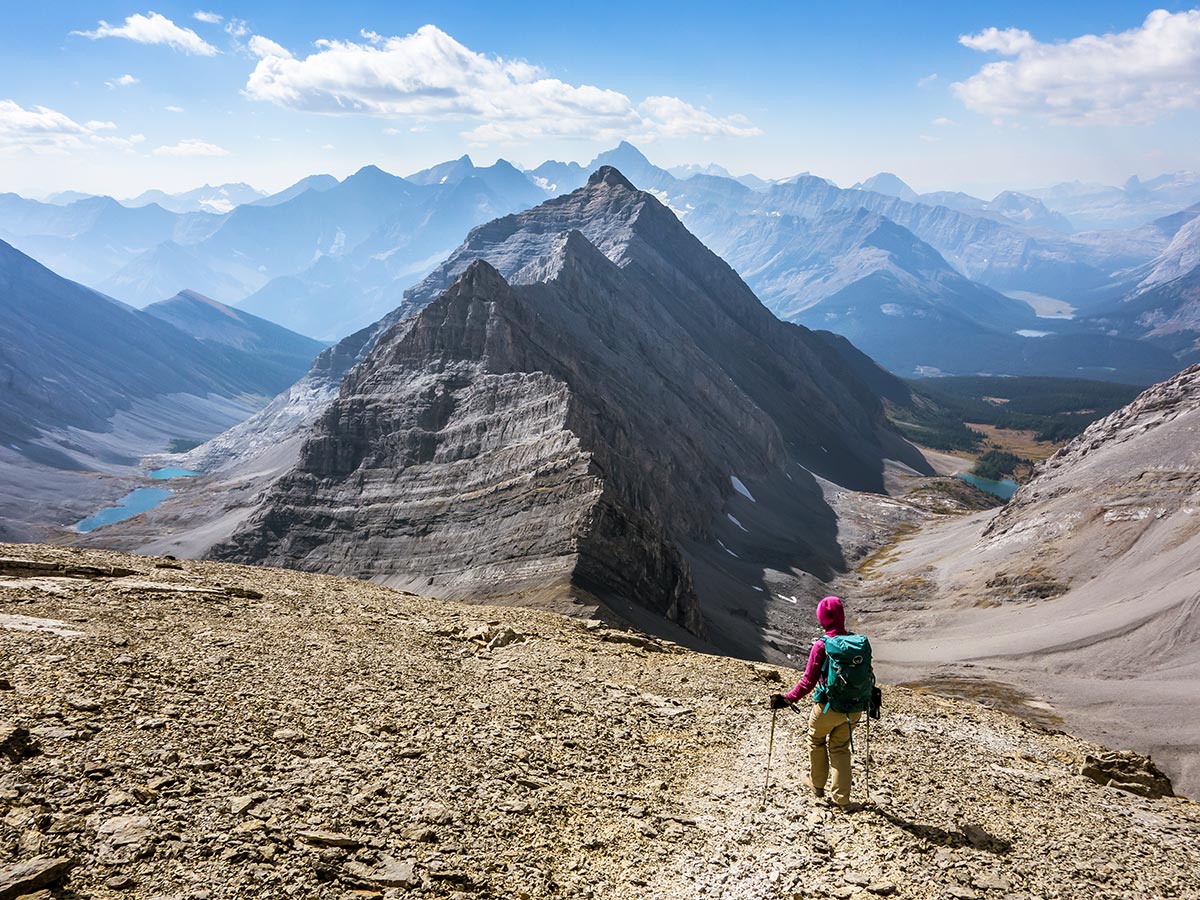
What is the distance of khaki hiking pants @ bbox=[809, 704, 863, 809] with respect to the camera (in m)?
12.5

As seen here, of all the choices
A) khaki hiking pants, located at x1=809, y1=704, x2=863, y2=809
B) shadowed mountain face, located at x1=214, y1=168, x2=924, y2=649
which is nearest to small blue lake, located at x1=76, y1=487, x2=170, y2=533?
shadowed mountain face, located at x1=214, y1=168, x2=924, y2=649

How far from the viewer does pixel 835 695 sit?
1224 centimetres

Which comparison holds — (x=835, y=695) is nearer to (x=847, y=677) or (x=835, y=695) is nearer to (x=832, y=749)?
(x=847, y=677)

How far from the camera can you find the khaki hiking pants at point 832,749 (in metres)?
12.5

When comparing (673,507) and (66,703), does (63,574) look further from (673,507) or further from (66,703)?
(673,507)

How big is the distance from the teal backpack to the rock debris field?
180cm

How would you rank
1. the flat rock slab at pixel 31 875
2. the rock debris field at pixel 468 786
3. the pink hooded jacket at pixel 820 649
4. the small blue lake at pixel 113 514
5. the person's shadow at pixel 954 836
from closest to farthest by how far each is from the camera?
1. the flat rock slab at pixel 31 875
2. the rock debris field at pixel 468 786
3. the person's shadow at pixel 954 836
4. the pink hooded jacket at pixel 820 649
5. the small blue lake at pixel 113 514

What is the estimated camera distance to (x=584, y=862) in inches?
410

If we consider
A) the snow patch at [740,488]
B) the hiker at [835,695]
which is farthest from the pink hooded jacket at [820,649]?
the snow patch at [740,488]

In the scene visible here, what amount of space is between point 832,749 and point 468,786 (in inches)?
240

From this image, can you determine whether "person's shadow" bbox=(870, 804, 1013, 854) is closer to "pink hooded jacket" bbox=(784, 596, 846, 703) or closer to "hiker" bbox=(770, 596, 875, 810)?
"hiker" bbox=(770, 596, 875, 810)

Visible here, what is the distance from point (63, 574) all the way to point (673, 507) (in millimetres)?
71864

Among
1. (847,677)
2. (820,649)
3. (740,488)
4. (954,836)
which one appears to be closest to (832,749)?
(847,677)

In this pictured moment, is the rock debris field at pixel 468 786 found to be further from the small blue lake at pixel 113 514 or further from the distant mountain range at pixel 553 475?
the small blue lake at pixel 113 514
